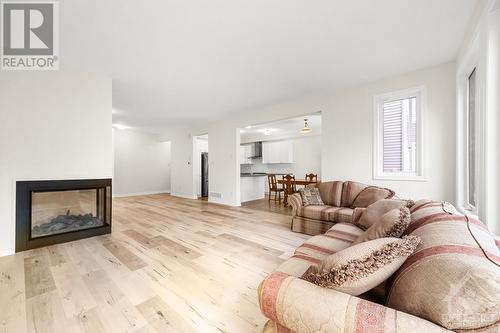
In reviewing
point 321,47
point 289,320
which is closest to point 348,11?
point 321,47

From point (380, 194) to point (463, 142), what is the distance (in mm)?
1197

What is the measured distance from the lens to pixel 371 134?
3.44 m

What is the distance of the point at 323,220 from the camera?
3131 mm

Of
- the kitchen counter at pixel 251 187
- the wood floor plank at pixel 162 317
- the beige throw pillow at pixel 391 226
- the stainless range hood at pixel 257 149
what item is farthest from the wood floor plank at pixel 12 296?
the stainless range hood at pixel 257 149

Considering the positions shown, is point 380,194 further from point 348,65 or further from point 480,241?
point 480,241

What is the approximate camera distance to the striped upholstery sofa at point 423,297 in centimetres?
60

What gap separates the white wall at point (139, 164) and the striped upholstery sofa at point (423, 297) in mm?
7846

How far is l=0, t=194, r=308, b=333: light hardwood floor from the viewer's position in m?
1.42

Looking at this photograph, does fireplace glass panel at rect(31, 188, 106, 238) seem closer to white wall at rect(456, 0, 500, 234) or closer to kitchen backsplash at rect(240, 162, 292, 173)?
white wall at rect(456, 0, 500, 234)

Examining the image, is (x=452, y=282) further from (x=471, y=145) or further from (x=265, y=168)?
(x=265, y=168)

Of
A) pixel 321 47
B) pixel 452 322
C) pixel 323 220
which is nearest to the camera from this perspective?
pixel 452 322

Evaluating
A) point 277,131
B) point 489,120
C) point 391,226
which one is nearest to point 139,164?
point 277,131

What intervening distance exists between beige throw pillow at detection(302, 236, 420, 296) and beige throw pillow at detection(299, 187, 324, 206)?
261cm

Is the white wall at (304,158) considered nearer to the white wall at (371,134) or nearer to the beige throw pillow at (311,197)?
the white wall at (371,134)
